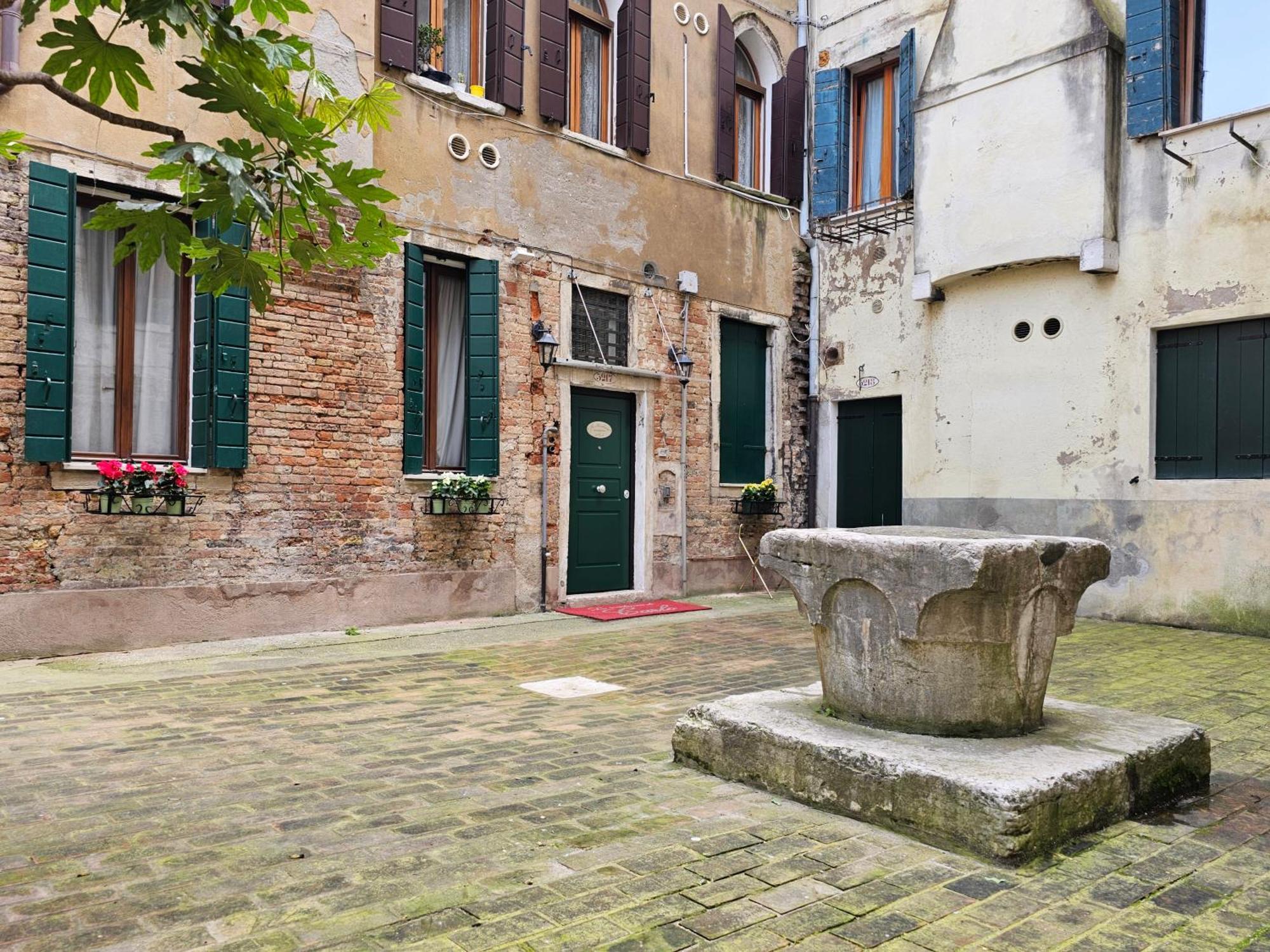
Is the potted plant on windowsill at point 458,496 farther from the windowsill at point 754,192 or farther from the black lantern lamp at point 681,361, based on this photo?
the windowsill at point 754,192

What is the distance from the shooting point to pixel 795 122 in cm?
1191

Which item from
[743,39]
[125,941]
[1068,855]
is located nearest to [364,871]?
[125,941]

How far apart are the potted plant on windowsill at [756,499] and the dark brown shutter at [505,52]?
4.89 meters

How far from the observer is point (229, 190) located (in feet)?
7.14

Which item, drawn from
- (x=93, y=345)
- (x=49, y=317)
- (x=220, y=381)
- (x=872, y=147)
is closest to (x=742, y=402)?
(x=872, y=147)

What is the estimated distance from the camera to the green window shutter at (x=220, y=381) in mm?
7301

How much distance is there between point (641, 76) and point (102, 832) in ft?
29.9

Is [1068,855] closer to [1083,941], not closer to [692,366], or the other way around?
[1083,941]

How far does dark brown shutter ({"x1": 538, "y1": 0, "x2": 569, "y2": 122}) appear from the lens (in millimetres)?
9443

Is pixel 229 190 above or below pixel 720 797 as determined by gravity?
above

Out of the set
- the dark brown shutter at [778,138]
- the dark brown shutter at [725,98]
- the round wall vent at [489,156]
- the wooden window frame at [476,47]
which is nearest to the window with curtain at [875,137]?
the dark brown shutter at [778,138]

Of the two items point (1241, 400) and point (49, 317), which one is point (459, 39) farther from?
point (1241, 400)

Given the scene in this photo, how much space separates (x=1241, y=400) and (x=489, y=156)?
713 centimetres

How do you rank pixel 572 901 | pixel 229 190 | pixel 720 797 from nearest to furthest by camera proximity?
pixel 229 190, pixel 572 901, pixel 720 797
